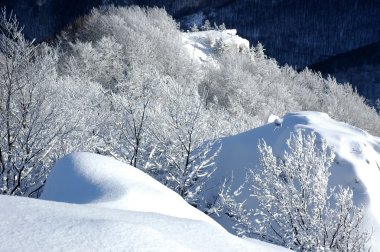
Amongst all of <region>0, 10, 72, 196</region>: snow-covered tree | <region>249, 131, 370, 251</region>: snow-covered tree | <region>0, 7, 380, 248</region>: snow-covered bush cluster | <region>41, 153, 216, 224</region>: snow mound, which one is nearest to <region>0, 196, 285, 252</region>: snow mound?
<region>41, 153, 216, 224</region>: snow mound

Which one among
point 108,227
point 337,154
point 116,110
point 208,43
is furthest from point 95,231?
point 208,43

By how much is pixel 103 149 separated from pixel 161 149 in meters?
1.58

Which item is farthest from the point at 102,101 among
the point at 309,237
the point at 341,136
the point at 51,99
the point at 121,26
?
the point at 121,26

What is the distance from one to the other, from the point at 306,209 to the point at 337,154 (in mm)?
1902

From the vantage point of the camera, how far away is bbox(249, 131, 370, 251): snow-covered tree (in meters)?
8.62

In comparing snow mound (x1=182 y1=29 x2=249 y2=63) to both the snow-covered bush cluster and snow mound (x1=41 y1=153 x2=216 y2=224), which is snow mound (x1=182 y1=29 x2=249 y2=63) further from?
snow mound (x1=41 y1=153 x2=216 y2=224)

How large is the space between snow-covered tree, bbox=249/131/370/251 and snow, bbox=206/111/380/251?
628mm

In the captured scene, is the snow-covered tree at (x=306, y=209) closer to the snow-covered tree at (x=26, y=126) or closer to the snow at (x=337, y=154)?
the snow at (x=337, y=154)

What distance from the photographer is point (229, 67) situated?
39.6 meters

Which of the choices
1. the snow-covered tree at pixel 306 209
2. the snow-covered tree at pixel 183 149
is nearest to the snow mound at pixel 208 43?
the snow-covered tree at pixel 183 149

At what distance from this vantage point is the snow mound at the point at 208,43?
46.8 m

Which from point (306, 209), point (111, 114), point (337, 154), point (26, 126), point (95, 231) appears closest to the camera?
point (95, 231)

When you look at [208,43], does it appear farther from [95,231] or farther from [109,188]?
[95,231]

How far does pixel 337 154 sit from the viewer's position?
10922 millimetres
